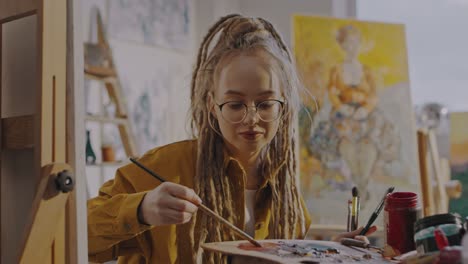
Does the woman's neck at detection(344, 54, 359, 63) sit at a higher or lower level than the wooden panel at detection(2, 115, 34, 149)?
higher

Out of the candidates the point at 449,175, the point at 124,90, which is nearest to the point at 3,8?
the point at 124,90

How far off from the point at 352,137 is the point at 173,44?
1426 mm

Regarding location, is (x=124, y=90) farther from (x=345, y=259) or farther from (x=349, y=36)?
(x=345, y=259)

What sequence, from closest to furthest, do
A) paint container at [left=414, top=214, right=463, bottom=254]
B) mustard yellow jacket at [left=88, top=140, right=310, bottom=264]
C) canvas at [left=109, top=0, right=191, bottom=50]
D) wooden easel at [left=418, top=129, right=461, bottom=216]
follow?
paint container at [left=414, top=214, right=463, bottom=254] → mustard yellow jacket at [left=88, top=140, right=310, bottom=264] → wooden easel at [left=418, top=129, right=461, bottom=216] → canvas at [left=109, top=0, right=191, bottom=50]

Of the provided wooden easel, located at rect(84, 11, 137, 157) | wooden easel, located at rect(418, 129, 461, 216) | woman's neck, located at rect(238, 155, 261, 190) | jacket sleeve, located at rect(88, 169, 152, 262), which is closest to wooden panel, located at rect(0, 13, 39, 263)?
jacket sleeve, located at rect(88, 169, 152, 262)

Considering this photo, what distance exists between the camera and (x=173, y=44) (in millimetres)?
3318

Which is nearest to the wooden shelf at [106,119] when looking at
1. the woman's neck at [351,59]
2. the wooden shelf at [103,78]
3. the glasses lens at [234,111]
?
the wooden shelf at [103,78]

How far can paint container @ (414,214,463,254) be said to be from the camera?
28.7 inches

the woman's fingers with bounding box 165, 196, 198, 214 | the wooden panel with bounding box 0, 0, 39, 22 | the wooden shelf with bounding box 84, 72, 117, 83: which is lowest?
the woman's fingers with bounding box 165, 196, 198, 214

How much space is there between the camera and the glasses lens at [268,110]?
3.69 ft

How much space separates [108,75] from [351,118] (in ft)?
3.83

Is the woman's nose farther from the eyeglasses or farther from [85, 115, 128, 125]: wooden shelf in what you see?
[85, 115, 128, 125]: wooden shelf

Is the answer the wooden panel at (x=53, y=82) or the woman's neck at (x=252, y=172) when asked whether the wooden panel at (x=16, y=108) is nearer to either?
the wooden panel at (x=53, y=82)

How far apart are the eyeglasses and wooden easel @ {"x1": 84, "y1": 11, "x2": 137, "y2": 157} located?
57.1 inches
